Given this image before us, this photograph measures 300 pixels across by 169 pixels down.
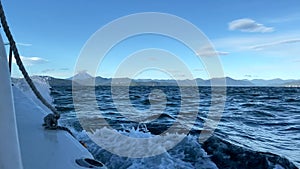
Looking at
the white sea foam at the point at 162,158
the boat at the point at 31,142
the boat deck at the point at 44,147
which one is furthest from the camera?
the white sea foam at the point at 162,158

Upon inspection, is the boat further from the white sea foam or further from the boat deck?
the white sea foam

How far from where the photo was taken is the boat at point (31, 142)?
1.07 metres

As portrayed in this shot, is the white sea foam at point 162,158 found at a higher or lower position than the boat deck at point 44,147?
lower

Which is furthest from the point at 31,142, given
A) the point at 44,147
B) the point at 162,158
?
the point at 162,158

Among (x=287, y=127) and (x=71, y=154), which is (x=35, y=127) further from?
(x=287, y=127)

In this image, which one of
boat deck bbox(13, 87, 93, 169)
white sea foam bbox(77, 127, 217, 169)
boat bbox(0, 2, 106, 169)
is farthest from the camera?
white sea foam bbox(77, 127, 217, 169)

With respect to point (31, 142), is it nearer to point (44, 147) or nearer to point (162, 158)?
point (44, 147)

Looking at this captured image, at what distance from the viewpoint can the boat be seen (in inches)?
42.0

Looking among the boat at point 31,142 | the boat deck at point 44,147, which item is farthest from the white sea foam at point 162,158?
the boat deck at point 44,147

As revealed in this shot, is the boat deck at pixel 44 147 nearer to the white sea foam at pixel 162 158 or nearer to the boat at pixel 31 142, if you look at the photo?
the boat at pixel 31 142

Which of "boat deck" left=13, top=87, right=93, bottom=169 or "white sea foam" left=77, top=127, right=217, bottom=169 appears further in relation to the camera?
"white sea foam" left=77, top=127, right=217, bottom=169

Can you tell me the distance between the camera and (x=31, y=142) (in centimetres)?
251

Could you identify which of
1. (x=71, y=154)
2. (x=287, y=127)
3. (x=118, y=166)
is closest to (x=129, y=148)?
(x=118, y=166)

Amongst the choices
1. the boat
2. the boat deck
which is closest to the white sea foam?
the boat
